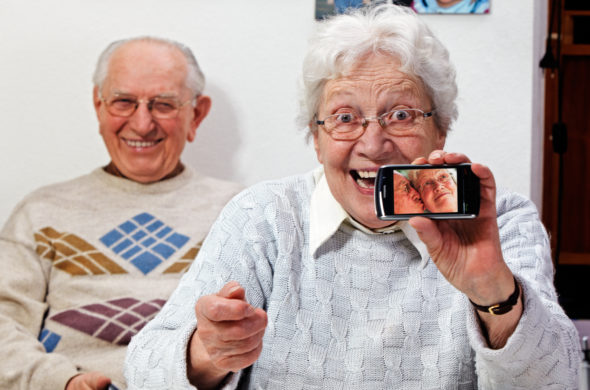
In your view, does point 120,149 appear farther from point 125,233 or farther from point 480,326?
point 480,326

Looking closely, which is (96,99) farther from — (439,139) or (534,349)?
(534,349)

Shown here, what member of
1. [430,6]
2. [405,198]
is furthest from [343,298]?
[430,6]

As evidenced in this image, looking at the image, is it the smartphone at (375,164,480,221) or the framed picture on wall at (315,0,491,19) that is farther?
the framed picture on wall at (315,0,491,19)

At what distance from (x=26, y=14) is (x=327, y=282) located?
51.2 inches

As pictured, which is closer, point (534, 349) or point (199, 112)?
point (534, 349)

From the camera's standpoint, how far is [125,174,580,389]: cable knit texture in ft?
3.89

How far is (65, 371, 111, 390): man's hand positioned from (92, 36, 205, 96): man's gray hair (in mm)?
825

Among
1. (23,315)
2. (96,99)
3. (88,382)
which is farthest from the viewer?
(96,99)

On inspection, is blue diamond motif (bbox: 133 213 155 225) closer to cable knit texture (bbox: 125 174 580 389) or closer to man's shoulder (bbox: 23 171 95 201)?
man's shoulder (bbox: 23 171 95 201)

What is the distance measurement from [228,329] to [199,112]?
108 cm

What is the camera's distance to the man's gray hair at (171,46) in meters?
1.78

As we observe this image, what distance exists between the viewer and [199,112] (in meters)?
1.85

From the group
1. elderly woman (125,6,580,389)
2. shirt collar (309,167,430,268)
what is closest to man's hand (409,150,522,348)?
elderly woman (125,6,580,389)

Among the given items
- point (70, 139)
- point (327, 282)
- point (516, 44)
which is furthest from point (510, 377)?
point (70, 139)
